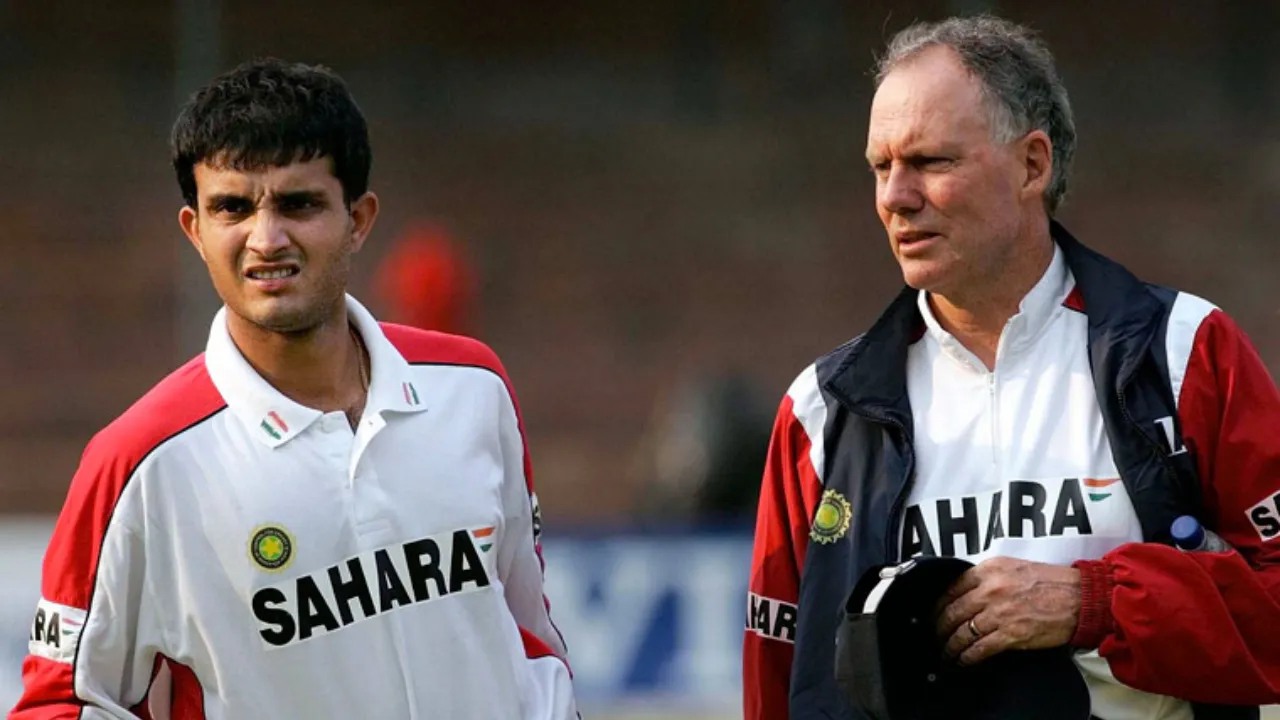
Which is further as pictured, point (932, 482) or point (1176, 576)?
point (932, 482)

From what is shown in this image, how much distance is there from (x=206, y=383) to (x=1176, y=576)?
1.43 m

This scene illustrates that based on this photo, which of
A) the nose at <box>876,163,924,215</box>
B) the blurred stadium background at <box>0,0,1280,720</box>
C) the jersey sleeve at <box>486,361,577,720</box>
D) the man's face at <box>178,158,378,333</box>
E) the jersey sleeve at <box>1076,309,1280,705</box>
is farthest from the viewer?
the blurred stadium background at <box>0,0,1280,720</box>

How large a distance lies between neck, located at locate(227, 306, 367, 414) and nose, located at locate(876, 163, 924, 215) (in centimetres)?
85

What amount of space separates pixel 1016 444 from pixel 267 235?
45.2 inches

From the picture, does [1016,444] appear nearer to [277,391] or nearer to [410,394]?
[410,394]

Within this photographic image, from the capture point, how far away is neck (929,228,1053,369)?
10.3ft

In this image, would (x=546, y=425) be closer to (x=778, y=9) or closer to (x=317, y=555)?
(x=778, y=9)

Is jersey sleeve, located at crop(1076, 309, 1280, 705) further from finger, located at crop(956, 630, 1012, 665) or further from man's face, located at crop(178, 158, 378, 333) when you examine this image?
man's face, located at crop(178, 158, 378, 333)

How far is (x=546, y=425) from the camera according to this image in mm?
12188

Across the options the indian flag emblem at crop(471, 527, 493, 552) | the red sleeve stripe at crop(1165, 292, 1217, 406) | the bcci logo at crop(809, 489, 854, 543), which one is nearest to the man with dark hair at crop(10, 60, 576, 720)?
the indian flag emblem at crop(471, 527, 493, 552)

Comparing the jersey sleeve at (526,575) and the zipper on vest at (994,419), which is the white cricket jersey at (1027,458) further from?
the jersey sleeve at (526,575)

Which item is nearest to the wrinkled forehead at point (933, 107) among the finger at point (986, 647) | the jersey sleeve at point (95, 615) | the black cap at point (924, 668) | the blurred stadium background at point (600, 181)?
the black cap at point (924, 668)

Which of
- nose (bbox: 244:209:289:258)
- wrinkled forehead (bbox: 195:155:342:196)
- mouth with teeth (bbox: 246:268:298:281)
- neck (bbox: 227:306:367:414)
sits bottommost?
neck (bbox: 227:306:367:414)

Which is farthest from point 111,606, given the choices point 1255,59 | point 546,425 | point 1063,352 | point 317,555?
point 1255,59
